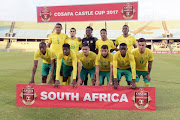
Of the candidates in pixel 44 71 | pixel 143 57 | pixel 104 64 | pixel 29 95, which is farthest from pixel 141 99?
pixel 44 71

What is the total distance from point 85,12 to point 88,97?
12500 mm

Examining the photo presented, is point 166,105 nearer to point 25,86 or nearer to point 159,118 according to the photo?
point 159,118

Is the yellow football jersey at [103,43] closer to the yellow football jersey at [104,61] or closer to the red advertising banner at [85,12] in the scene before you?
the yellow football jersey at [104,61]

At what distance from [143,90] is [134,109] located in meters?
0.53

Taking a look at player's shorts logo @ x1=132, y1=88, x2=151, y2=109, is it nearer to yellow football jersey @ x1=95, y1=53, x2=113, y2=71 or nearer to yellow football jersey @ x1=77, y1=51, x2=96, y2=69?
yellow football jersey @ x1=95, y1=53, x2=113, y2=71

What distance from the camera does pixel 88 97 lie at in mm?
4500

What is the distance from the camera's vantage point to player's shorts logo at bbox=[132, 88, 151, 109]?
4336mm

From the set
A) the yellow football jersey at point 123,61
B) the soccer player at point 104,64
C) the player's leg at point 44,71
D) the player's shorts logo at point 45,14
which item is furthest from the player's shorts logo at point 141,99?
the player's shorts logo at point 45,14

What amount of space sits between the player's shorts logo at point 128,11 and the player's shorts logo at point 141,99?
10.7 m

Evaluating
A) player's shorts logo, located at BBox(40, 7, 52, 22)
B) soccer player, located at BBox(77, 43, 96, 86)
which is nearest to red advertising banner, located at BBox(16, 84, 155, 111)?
soccer player, located at BBox(77, 43, 96, 86)

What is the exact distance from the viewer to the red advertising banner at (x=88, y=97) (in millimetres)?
4363

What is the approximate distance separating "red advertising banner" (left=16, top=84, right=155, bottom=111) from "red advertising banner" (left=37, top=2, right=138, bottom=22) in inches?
428

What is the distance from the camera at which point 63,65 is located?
19.2 ft

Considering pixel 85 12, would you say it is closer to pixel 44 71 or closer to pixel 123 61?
pixel 44 71
